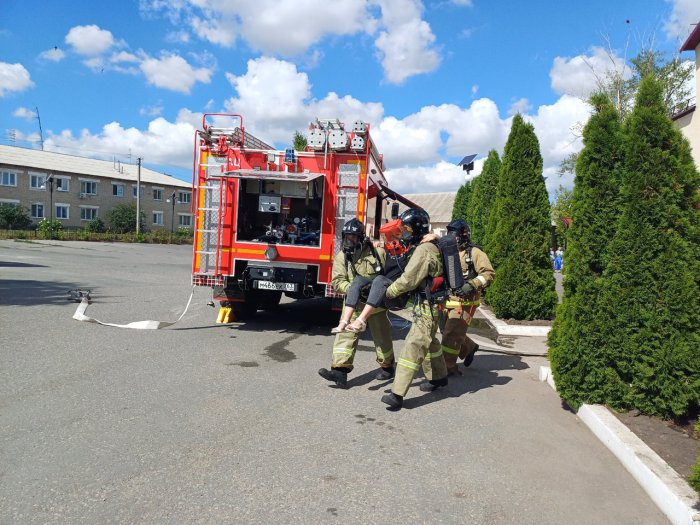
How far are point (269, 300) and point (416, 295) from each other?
573cm

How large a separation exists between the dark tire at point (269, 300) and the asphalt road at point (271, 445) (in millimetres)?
2836

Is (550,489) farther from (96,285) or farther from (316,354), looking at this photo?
(96,285)

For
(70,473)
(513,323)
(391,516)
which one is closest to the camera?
(391,516)

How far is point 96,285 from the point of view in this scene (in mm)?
13461

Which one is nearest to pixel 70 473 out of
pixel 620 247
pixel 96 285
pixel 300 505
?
pixel 300 505

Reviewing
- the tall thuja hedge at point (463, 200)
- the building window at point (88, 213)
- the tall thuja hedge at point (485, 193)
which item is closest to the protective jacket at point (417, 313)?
the tall thuja hedge at point (485, 193)

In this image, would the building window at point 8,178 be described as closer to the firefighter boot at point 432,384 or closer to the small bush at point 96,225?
the small bush at point 96,225

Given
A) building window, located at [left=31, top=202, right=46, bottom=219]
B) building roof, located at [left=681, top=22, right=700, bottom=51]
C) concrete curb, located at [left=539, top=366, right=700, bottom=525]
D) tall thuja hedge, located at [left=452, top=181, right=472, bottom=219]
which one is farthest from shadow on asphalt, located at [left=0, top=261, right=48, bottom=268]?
building window, located at [left=31, top=202, right=46, bottom=219]

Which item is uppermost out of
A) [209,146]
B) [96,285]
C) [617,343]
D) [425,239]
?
[209,146]

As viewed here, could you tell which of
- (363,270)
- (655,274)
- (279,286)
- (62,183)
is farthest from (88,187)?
(655,274)

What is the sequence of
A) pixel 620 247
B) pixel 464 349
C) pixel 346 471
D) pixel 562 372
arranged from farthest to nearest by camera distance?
pixel 464 349, pixel 562 372, pixel 620 247, pixel 346 471

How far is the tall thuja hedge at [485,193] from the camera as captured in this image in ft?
53.3

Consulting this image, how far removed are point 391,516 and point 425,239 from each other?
2905mm

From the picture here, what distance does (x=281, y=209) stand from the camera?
8.97 metres
